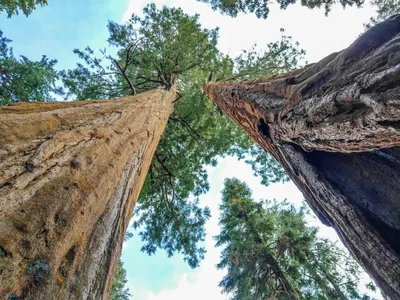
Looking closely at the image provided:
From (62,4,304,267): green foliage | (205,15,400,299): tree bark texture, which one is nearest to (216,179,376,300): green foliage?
(62,4,304,267): green foliage

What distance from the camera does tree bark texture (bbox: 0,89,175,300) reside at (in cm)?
114

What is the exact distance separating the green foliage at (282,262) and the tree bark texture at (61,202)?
701 centimetres

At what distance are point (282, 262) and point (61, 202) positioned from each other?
8942 millimetres

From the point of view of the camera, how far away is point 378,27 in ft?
6.61

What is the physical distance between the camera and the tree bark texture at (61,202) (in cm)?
114

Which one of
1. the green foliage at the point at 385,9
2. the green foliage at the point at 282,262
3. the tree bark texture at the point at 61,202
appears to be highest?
the green foliage at the point at 385,9

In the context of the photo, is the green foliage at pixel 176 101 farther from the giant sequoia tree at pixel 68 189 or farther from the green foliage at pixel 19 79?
the giant sequoia tree at pixel 68 189

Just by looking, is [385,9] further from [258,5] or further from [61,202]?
[61,202]

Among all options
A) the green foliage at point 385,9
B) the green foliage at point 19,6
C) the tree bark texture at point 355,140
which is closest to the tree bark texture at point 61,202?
the tree bark texture at point 355,140

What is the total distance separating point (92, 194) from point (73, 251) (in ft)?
1.31

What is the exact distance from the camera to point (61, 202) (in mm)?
1435

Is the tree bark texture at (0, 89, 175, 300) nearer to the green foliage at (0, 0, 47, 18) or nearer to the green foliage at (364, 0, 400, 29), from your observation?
the green foliage at (0, 0, 47, 18)

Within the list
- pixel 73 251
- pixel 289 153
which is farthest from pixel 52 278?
pixel 289 153

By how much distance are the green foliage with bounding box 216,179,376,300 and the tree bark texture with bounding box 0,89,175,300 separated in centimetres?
701
